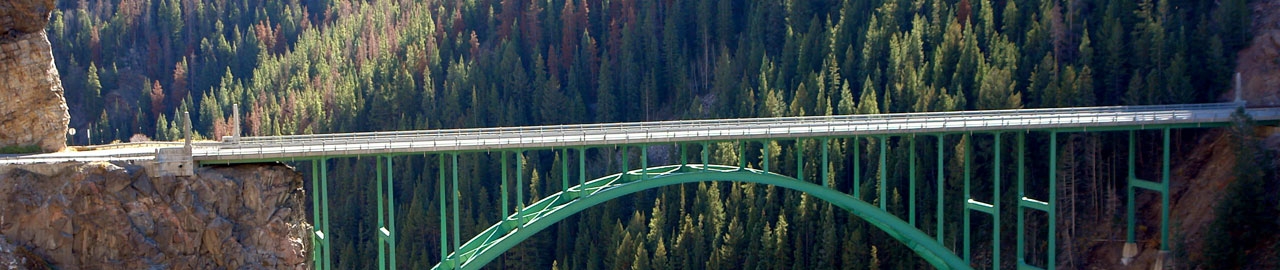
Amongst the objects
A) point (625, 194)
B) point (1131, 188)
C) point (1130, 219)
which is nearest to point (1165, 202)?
point (1131, 188)

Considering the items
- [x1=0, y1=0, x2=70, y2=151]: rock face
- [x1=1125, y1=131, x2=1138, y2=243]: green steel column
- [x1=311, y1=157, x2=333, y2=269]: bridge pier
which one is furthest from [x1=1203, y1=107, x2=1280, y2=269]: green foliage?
[x1=0, y1=0, x2=70, y2=151]: rock face

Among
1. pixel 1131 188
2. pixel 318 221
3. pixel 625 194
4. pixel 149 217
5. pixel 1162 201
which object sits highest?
pixel 149 217

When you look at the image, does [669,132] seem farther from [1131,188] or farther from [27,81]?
[27,81]

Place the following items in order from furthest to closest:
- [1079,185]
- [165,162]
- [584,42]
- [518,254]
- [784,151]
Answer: [584,42]
[518,254]
[784,151]
[1079,185]
[165,162]

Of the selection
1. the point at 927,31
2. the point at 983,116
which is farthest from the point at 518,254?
the point at 983,116

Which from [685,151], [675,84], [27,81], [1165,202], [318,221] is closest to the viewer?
[27,81]

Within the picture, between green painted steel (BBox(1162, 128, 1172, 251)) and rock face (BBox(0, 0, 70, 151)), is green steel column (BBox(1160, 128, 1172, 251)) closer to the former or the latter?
green painted steel (BBox(1162, 128, 1172, 251))

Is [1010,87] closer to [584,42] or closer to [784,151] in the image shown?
[784,151]
